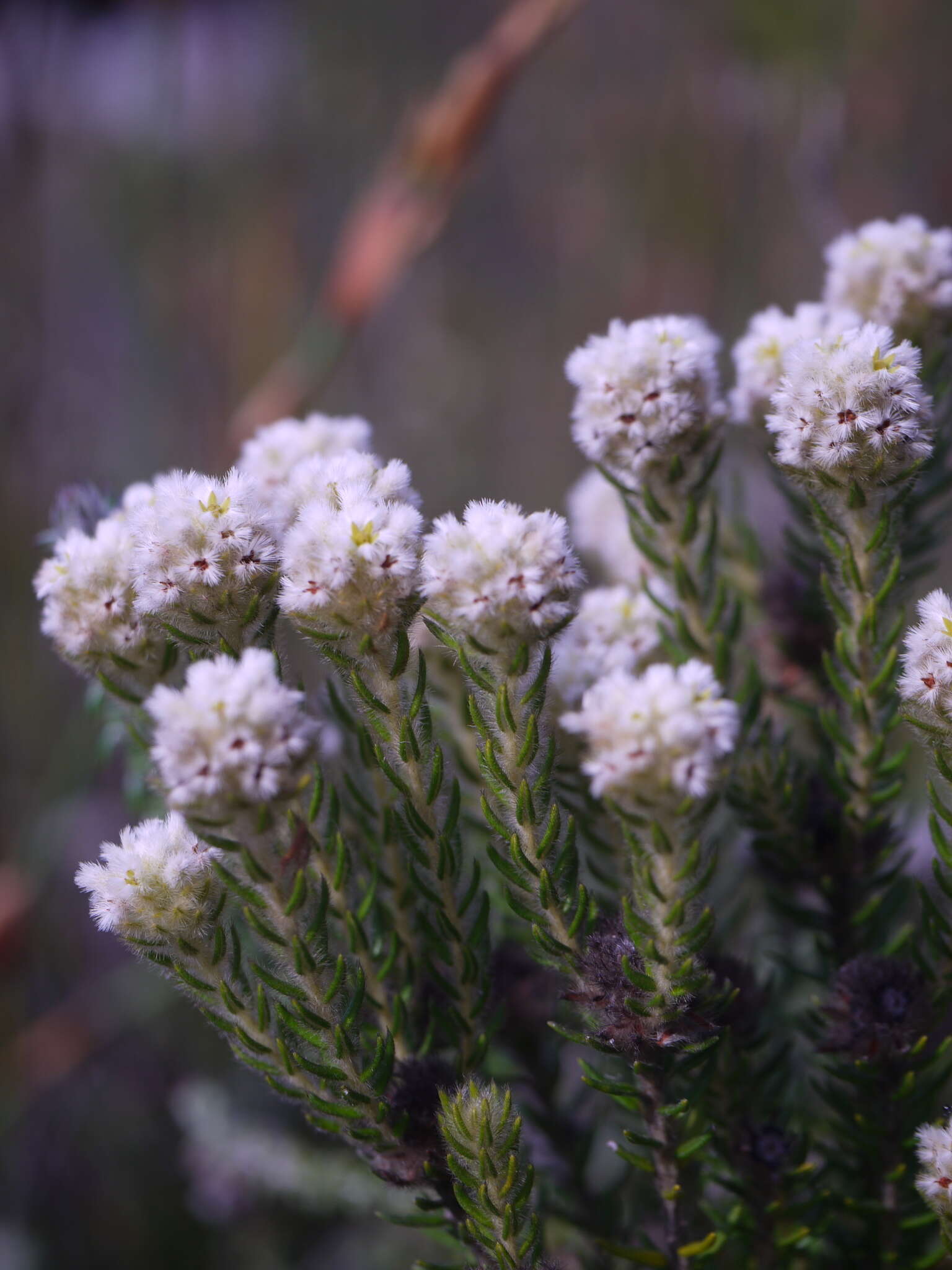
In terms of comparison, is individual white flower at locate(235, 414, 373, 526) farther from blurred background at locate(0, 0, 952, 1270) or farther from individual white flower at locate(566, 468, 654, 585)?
blurred background at locate(0, 0, 952, 1270)

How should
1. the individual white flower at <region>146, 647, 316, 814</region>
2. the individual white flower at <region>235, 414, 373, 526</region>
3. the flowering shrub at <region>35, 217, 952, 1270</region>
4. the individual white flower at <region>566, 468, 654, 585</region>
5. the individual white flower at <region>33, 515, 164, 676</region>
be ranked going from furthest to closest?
the individual white flower at <region>566, 468, 654, 585</region>
the individual white flower at <region>235, 414, 373, 526</region>
the individual white flower at <region>33, 515, 164, 676</region>
the flowering shrub at <region>35, 217, 952, 1270</region>
the individual white flower at <region>146, 647, 316, 814</region>

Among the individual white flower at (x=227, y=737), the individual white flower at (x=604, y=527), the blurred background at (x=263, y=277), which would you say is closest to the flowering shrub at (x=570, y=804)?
the individual white flower at (x=227, y=737)

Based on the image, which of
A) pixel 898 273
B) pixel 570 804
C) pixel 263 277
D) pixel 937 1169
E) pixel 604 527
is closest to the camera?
pixel 937 1169

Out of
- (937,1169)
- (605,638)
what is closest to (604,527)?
(605,638)

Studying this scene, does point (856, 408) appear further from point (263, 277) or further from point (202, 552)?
point (263, 277)

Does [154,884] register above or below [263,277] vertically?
below

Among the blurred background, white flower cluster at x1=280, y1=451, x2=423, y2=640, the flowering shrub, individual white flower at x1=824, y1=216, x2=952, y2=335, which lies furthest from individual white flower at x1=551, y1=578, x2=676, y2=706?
the blurred background

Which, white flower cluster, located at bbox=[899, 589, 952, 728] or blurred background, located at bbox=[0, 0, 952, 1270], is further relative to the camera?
blurred background, located at bbox=[0, 0, 952, 1270]
